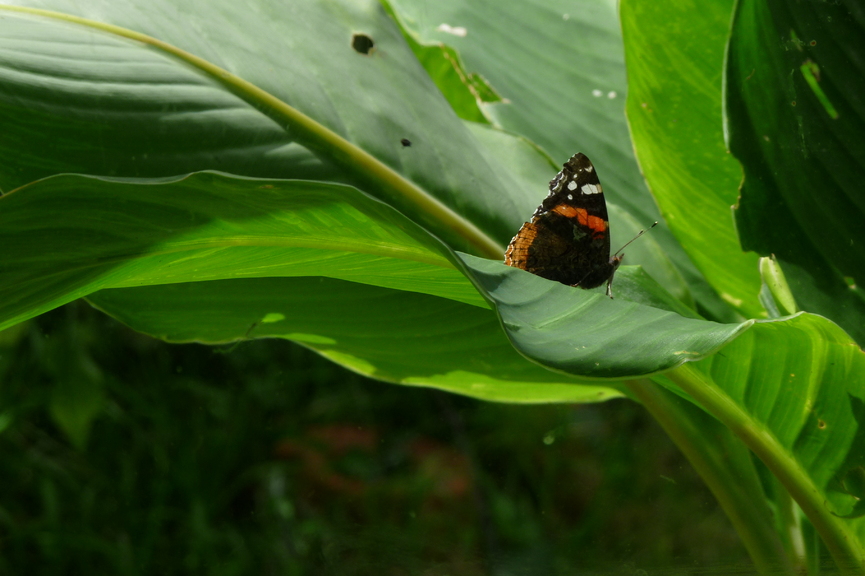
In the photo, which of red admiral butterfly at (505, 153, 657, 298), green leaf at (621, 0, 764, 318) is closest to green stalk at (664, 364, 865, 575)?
red admiral butterfly at (505, 153, 657, 298)

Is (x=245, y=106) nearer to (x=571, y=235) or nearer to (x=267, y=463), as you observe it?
(x=571, y=235)

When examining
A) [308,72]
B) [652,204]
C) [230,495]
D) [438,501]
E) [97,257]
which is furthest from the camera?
[230,495]

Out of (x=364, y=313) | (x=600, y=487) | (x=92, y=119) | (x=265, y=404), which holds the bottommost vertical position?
(x=600, y=487)

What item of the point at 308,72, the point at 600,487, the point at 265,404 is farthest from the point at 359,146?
the point at 265,404

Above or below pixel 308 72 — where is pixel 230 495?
below

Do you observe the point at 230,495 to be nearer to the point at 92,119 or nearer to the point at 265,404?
the point at 265,404

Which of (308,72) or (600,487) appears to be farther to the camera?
(600,487)
